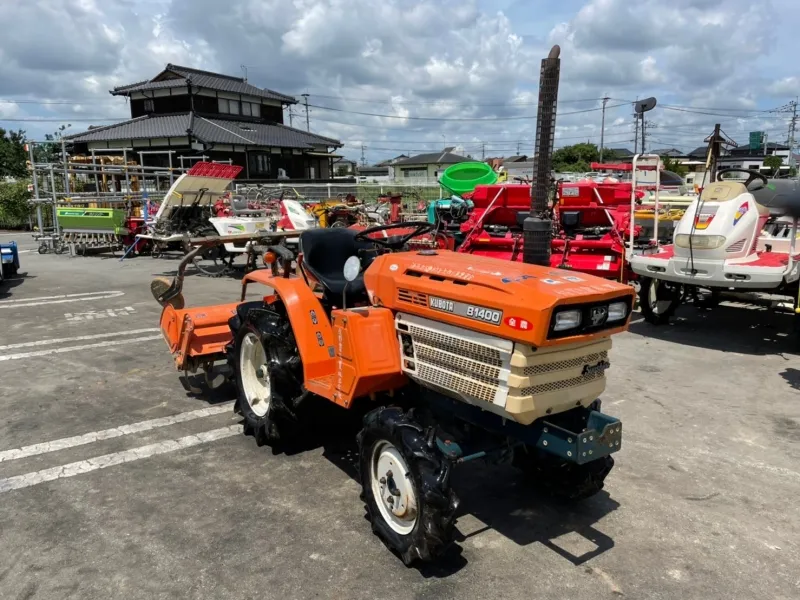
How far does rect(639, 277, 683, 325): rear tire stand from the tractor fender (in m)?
5.07

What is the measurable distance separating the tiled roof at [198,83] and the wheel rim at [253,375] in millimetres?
30561

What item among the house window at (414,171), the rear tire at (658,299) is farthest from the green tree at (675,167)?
the rear tire at (658,299)

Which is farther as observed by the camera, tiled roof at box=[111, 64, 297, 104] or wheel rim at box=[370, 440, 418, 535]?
tiled roof at box=[111, 64, 297, 104]

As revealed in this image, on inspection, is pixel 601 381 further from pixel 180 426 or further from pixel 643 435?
pixel 180 426

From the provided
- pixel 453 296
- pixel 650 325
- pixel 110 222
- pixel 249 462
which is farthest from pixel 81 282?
pixel 453 296

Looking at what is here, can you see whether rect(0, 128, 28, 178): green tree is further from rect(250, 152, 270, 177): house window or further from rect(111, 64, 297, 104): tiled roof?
rect(250, 152, 270, 177): house window

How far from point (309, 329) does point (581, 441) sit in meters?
1.68

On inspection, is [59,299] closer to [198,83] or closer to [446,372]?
[446,372]

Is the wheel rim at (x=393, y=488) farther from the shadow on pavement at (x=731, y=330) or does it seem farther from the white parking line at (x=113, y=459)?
the shadow on pavement at (x=731, y=330)

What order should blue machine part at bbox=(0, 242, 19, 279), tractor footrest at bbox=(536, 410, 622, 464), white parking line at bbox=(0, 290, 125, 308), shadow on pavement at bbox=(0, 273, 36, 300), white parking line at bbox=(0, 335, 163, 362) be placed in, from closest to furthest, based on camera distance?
tractor footrest at bbox=(536, 410, 622, 464), white parking line at bbox=(0, 335, 163, 362), white parking line at bbox=(0, 290, 125, 308), shadow on pavement at bbox=(0, 273, 36, 300), blue machine part at bbox=(0, 242, 19, 279)

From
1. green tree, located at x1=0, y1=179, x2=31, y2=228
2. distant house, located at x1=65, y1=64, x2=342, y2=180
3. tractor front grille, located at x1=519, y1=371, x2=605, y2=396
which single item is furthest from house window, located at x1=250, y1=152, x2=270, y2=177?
tractor front grille, located at x1=519, y1=371, x2=605, y2=396

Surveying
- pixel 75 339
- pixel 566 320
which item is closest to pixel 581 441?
pixel 566 320

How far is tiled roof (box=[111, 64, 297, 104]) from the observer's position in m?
31.7

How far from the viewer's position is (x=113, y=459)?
386 centimetres
